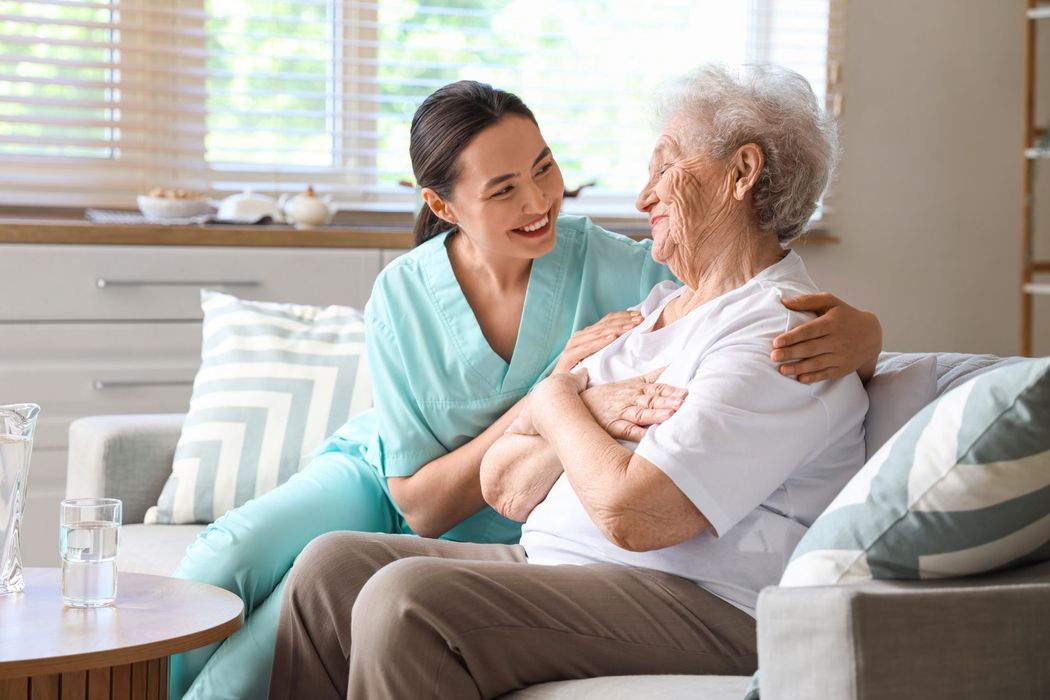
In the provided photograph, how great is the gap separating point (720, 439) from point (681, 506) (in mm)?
86

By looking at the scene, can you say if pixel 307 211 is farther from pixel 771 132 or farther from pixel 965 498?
pixel 965 498

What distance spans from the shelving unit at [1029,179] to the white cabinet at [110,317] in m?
2.07

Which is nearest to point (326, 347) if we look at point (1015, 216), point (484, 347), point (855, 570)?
point (484, 347)

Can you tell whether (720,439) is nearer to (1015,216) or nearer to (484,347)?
(484,347)

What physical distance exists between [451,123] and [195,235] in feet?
4.43

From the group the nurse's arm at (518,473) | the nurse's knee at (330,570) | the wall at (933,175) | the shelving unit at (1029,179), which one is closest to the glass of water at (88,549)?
the nurse's knee at (330,570)

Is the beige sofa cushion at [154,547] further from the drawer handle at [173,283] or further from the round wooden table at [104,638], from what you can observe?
the drawer handle at [173,283]

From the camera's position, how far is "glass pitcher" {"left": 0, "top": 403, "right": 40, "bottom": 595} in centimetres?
155

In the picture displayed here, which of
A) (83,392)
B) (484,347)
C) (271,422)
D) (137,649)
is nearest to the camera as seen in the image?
(137,649)

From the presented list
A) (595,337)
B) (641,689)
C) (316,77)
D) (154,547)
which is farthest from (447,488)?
(316,77)

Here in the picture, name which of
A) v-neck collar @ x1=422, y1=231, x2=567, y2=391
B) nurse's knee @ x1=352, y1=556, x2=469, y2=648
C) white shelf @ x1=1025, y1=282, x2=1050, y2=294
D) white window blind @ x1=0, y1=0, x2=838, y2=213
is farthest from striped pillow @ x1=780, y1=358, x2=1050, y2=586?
white shelf @ x1=1025, y1=282, x2=1050, y2=294

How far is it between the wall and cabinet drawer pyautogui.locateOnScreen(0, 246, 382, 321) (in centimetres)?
165

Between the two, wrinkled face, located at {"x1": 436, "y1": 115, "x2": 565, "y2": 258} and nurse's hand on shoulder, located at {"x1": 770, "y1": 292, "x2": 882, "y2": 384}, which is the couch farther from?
wrinkled face, located at {"x1": 436, "y1": 115, "x2": 565, "y2": 258}

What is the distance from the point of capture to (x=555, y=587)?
4.81ft
